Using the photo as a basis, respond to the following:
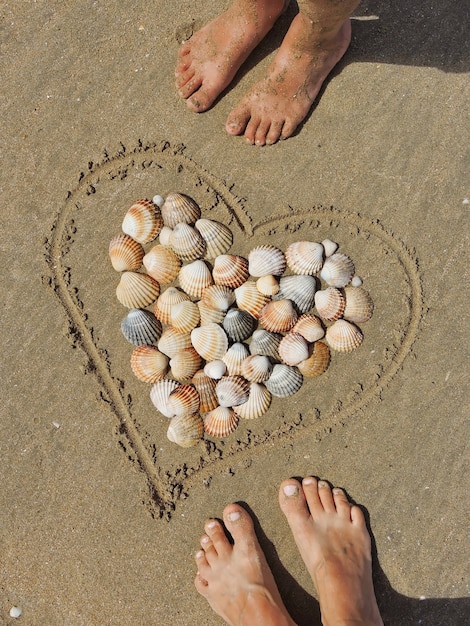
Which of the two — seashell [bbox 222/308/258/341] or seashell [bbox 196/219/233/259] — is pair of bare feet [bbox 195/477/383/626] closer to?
seashell [bbox 222/308/258/341]

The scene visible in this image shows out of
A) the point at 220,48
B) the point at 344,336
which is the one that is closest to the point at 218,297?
the point at 344,336

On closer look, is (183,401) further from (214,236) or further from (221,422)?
(214,236)

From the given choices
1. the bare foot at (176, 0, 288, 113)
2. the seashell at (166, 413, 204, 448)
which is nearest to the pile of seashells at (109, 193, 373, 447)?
the seashell at (166, 413, 204, 448)

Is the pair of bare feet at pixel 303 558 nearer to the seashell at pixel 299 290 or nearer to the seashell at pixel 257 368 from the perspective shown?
the seashell at pixel 257 368

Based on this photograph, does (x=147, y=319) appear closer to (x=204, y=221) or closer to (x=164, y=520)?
(x=204, y=221)

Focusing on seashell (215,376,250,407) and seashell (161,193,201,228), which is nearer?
seashell (215,376,250,407)
